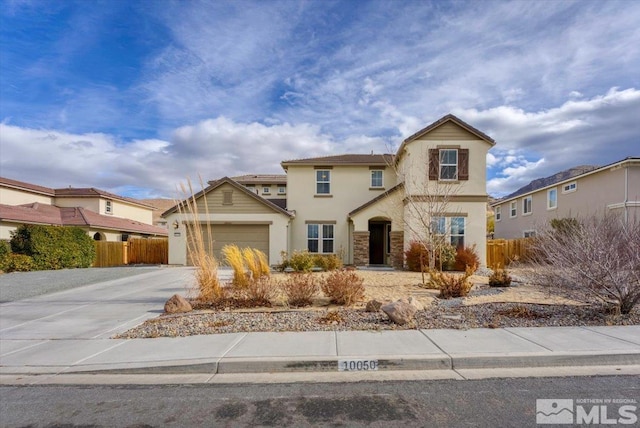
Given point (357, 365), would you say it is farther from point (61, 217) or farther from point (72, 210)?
point (72, 210)

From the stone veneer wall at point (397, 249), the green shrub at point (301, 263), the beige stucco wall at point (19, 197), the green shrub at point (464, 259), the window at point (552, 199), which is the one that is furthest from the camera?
the window at point (552, 199)

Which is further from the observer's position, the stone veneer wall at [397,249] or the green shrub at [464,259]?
the stone veneer wall at [397,249]

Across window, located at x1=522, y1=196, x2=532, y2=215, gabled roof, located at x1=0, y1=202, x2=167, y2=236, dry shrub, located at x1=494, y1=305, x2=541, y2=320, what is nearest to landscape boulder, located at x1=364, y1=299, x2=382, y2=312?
dry shrub, located at x1=494, y1=305, x2=541, y2=320

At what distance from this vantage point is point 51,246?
64.1ft

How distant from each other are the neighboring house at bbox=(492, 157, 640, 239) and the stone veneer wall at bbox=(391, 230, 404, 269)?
20.6 feet

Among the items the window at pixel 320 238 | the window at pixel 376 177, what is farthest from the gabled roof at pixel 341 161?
the window at pixel 320 238

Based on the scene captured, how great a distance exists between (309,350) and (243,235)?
15.6 metres

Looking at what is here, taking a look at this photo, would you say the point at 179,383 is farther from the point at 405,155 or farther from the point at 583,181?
the point at 583,181

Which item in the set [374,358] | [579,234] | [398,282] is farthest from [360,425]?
[398,282]

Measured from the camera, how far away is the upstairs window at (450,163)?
17672 millimetres

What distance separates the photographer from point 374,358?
530 cm

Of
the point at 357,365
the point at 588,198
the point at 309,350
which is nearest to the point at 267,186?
the point at 588,198

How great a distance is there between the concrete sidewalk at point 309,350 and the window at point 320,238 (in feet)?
47.3

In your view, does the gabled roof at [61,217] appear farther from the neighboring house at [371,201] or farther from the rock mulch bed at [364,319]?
the rock mulch bed at [364,319]
